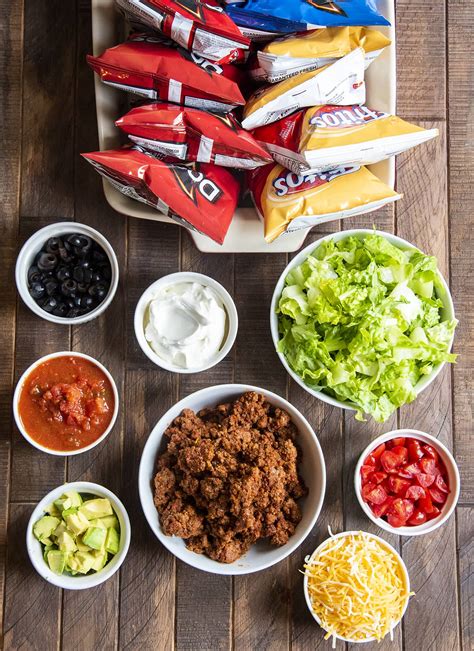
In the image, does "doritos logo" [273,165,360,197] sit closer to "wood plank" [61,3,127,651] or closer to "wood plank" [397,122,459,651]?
"wood plank" [397,122,459,651]

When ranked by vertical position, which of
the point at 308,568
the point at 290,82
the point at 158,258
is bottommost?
the point at 308,568

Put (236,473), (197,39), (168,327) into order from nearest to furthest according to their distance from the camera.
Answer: (197,39), (236,473), (168,327)

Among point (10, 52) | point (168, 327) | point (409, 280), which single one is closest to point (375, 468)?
point (409, 280)

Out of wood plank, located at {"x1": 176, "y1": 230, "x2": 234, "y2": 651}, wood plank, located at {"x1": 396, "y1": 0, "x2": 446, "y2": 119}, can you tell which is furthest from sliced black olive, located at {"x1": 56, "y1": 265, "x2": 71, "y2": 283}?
wood plank, located at {"x1": 396, "y1": 0, "x2": 446, "y2": 119}

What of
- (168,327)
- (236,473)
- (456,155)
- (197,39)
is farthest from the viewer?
(456,155)

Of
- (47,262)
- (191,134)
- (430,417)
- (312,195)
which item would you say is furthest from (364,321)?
(47,262)

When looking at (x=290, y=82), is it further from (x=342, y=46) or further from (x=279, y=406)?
(x=279, y=406)
